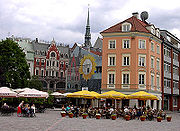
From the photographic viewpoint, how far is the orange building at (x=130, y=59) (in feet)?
165

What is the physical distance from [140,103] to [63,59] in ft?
141

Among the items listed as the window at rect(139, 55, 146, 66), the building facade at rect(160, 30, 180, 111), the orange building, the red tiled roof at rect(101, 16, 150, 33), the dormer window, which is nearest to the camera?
the orange building

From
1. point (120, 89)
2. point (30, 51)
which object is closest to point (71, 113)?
point (120, 89)

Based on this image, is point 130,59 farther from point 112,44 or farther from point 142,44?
point 112,44

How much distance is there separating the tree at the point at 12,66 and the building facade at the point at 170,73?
26.5 meters

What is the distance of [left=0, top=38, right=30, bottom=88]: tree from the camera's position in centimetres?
4809

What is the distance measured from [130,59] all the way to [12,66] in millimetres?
19943

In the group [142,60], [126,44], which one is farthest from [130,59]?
[126,44]

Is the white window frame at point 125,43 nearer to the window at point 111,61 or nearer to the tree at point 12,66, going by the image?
the window at point 111,61

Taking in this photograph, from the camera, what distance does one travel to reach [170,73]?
60.7 m

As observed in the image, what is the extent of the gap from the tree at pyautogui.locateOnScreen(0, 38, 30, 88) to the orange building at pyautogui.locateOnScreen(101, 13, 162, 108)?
14263 mm

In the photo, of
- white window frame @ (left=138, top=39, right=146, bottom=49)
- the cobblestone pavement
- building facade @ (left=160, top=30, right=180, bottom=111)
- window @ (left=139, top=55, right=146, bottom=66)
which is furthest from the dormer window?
the cobblestone pavement

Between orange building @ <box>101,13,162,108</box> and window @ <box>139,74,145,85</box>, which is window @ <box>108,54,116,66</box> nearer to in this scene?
orange building @ <box>101,13,162,108</box>

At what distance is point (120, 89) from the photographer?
165 feet
